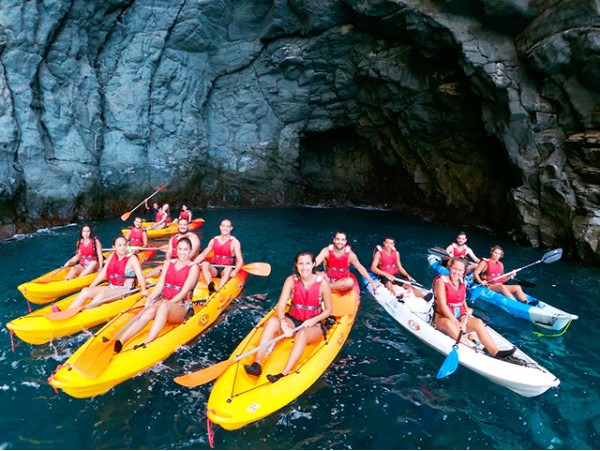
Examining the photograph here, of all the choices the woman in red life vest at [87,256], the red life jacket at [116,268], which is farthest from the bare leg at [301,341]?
the woman in red life vest at [87,256]

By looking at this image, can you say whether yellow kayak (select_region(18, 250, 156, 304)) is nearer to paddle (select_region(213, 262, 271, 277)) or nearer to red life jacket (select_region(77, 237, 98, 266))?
red life jacket (select_region(77, 237, 98, 266))

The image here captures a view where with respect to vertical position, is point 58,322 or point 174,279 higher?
point 174,279

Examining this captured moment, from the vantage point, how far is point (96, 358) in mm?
4082

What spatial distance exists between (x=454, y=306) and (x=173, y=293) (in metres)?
4.01

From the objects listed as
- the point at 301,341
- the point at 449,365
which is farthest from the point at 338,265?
the point at 449,365

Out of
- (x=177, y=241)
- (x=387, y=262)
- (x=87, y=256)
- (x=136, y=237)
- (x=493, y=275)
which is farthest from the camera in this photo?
(x=136, y=237)

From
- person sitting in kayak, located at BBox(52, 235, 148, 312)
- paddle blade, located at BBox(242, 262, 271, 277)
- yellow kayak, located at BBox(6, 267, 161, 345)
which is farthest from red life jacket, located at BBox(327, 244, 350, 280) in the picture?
yellow kayak, located at BBox(6, 267, 161, 345)

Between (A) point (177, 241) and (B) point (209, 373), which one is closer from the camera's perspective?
(B) point (209, 373)

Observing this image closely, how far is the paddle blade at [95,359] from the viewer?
385cm

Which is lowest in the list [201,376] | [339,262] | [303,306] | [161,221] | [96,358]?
[161,221]

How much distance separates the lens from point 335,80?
17.6 meters

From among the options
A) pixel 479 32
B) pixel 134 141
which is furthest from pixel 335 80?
pixel 134 141

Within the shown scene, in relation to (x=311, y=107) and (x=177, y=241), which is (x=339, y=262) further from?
(x=311, y=107)

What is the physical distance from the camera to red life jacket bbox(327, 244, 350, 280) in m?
6.59
